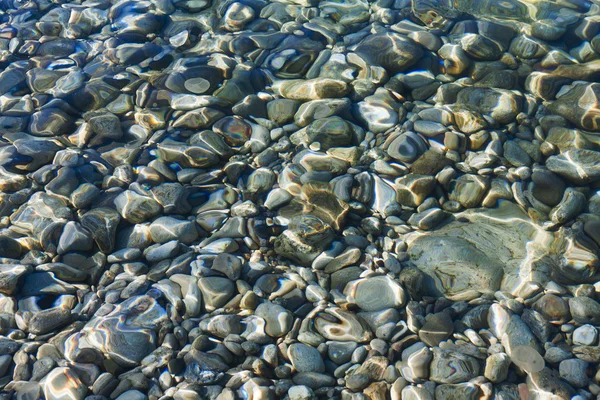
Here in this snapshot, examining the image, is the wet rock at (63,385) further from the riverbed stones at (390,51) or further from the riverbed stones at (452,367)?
the riverbed stones at (390,51)

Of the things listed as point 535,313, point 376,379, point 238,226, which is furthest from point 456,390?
point 238,226

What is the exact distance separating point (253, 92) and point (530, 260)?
2448mm

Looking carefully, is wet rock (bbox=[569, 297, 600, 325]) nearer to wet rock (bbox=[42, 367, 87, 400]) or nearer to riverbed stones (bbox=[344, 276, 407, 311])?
riverbed stones (bbox=[344, 276, 407, 311])

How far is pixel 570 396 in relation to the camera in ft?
8.71

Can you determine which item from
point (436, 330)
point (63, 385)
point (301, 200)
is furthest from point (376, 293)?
point (63, 385)

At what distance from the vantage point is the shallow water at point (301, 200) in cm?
284

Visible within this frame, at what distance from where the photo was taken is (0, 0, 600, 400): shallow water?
2840 millimetres

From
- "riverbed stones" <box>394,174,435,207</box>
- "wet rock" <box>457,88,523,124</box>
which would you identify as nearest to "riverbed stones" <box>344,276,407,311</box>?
"riverbed stones" <box>394,174,435,207</box>

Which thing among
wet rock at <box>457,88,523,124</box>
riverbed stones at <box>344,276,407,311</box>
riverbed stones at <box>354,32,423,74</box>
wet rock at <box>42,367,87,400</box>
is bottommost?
wet rock at <box>42,367,87,400</box>

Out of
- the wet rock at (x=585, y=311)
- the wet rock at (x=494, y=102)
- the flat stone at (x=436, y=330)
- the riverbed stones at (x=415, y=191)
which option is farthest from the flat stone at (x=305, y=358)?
the wet rock at (x=494, y=102)

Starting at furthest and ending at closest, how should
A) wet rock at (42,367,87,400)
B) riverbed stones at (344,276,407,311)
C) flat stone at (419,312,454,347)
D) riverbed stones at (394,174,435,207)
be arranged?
riverbed stones at (394,174,435,207), riverbed stones at (344,276,407,311), flat stone at (419,312,454,347), wet rock at (42,367,87,400)

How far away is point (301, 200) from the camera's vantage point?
3.70m

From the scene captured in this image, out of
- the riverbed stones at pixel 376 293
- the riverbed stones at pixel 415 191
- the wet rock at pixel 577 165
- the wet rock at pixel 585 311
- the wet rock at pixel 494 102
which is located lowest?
the riverbed stones at pixel 376 293

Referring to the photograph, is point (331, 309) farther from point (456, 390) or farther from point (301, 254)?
point (456, 390)
